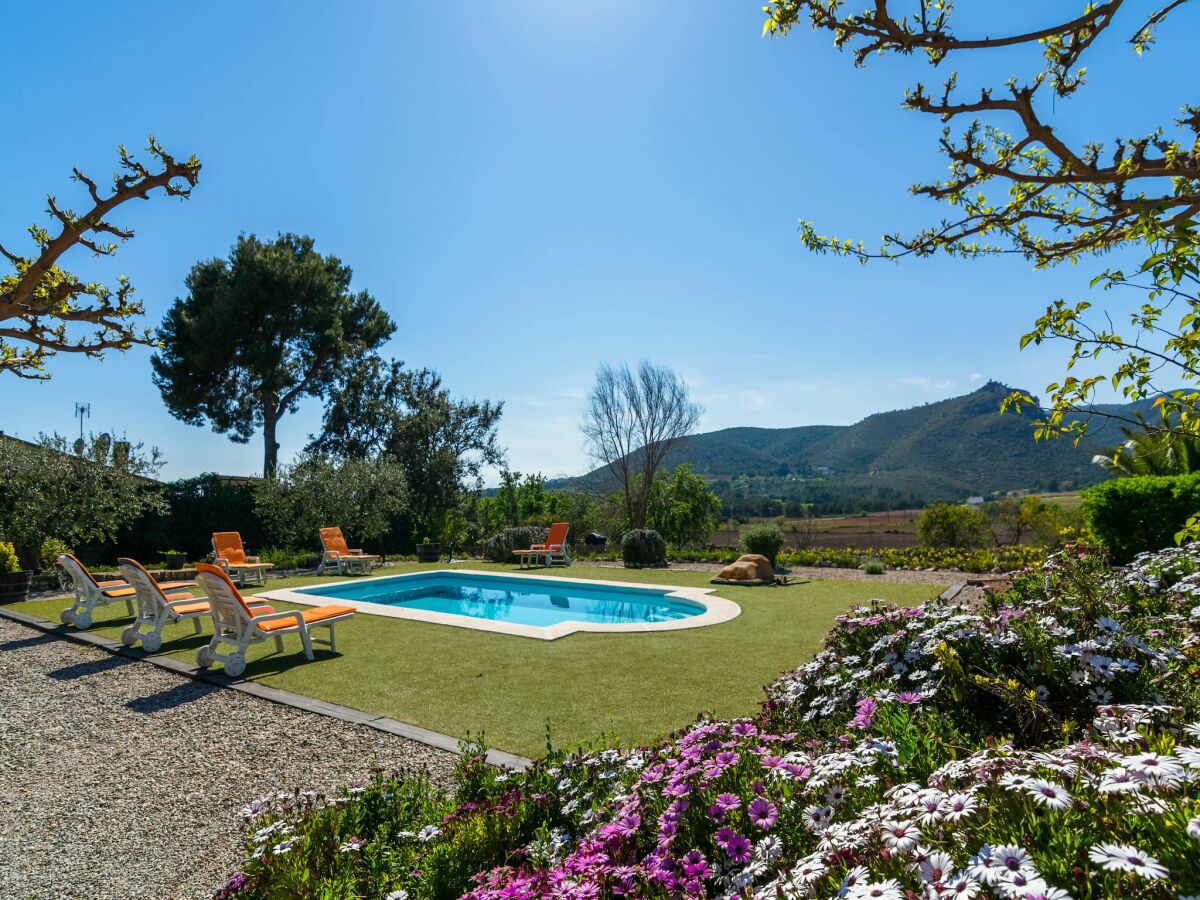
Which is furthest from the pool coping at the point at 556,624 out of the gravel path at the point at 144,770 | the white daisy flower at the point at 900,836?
the white daisy flower at the point at 900,836

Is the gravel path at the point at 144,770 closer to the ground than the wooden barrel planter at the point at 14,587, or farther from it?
closer to the ground

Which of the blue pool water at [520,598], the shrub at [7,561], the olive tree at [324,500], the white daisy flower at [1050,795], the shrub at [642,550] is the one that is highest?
the olive tree at [324,500]

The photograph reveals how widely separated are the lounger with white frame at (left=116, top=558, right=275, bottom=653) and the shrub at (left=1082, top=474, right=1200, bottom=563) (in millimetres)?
11299

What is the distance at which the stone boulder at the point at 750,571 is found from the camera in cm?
1177

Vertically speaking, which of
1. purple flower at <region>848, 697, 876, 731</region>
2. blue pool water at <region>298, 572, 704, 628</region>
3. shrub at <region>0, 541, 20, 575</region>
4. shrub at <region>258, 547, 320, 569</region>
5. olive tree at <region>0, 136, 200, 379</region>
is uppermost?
olive tree at <region>0, 136, 200, 379</region>

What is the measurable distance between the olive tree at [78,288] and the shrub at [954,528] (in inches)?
604

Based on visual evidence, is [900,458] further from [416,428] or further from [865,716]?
[865,716]

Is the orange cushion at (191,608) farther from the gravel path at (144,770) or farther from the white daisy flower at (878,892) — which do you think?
the white daisy flower at (878,892)

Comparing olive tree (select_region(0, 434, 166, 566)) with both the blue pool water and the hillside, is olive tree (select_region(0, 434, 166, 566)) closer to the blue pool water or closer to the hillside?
the blue pool water

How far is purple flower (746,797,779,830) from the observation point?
5.29 feet

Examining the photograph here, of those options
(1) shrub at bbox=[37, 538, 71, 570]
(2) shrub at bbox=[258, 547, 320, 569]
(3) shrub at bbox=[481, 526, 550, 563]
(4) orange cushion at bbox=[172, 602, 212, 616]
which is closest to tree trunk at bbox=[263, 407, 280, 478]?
(2) shrub at bbox=[258, 547, 320, 569]

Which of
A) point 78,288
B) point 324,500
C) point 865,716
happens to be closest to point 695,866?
point 865,716

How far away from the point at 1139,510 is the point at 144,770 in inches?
459

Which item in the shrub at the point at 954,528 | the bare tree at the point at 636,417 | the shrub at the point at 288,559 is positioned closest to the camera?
the shrub at the point at 288,559
